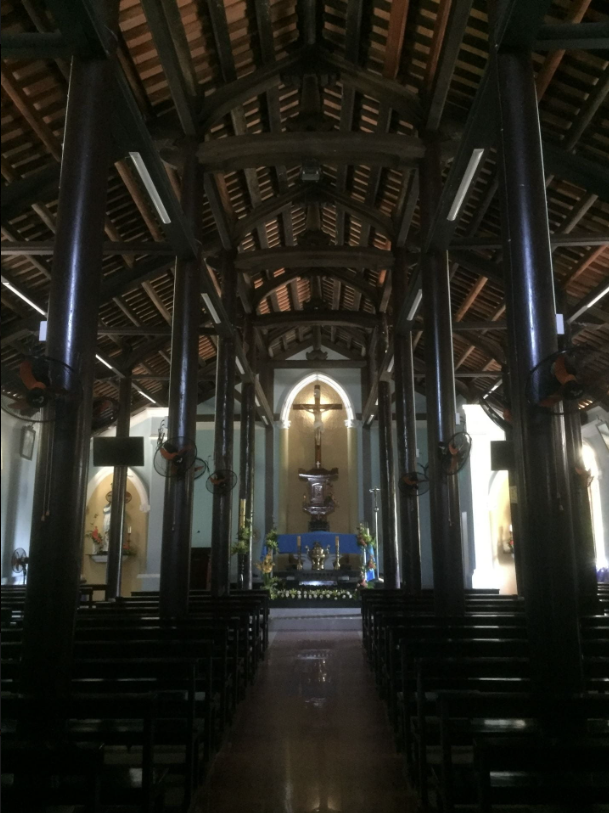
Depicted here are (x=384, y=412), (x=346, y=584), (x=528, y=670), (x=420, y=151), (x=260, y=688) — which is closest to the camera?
(x=528, y=670)

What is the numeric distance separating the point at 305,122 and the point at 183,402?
4.34m

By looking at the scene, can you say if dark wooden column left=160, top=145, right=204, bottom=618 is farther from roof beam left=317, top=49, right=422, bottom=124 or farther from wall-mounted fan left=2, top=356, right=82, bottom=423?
wall-mounted fan left=2, top=356, right=82, bottom=423

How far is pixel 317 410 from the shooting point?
19.6 meters

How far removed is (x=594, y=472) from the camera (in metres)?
16.3

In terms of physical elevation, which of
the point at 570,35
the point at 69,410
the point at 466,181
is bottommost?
the point at 69,410

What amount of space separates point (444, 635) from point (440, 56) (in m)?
6.66

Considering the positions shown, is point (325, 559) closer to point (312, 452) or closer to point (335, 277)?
point (312, 452)

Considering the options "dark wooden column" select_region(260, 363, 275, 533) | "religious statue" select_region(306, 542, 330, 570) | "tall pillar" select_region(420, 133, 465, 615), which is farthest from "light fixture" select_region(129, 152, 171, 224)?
"dark wooden column" select_region(260, 363, 275, 533)

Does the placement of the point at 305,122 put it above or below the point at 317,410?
above

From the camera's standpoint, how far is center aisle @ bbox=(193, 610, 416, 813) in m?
3.76

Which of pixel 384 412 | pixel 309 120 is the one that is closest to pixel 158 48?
pixel 309 120

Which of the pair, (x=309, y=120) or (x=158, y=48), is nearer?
(x=158, y=48)

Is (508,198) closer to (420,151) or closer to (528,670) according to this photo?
(528,670)

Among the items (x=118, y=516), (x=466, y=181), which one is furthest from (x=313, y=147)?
(x=118, y=516)
